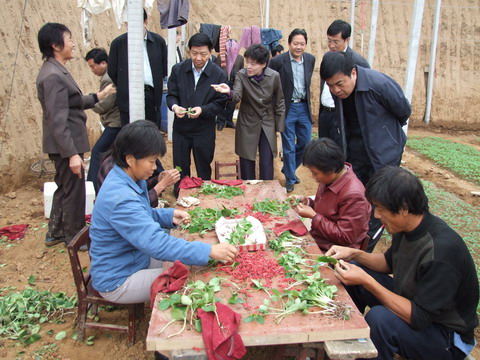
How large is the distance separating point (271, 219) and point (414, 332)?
4.39 feet

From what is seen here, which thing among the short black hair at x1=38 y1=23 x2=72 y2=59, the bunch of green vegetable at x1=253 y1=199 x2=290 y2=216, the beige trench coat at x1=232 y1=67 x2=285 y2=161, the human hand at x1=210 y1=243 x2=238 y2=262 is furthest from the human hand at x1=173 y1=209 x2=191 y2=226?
the beige trench coat at x1=232 y1=67 x2=285 y2=161

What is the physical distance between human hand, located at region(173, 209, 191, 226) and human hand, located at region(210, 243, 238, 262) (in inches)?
28.5

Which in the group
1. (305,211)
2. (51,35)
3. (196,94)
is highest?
(51,35)

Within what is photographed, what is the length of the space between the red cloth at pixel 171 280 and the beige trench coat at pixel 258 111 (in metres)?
3.55

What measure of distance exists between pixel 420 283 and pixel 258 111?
12.6ft

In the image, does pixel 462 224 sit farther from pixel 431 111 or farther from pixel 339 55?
pixel 431 111

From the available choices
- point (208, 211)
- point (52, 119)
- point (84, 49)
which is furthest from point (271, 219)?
point (84, 49)

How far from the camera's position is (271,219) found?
3.31 metres

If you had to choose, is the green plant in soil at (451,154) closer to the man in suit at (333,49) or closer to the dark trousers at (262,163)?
the man in suit at (333,49)

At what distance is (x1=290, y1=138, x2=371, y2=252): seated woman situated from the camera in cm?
309

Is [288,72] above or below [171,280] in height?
above

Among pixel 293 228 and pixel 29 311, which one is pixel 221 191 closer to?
pixel 293 228

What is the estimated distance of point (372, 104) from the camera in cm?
364

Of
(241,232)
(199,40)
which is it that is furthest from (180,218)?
(199,40)
